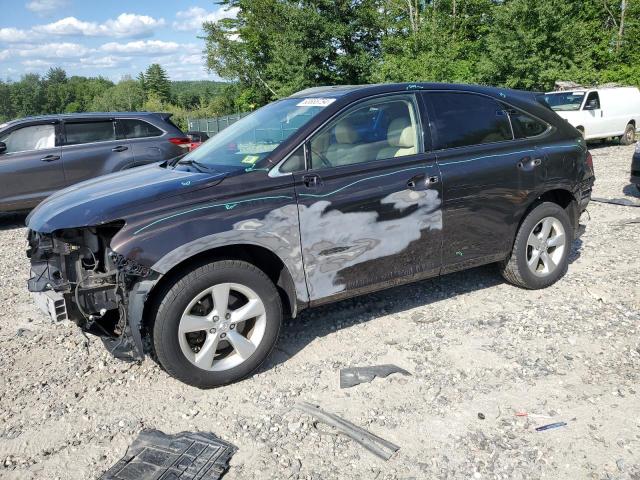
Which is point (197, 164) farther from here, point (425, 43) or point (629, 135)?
point (425, 43)

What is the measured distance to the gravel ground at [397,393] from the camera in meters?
2.85

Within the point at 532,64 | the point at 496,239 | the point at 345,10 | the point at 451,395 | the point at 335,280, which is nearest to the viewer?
the point at 451,395

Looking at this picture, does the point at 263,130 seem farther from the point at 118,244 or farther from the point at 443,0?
the point at 443,0

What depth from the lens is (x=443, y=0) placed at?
34844mm

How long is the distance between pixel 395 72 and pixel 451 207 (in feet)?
77.4

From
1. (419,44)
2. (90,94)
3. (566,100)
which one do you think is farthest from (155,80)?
(566,100)

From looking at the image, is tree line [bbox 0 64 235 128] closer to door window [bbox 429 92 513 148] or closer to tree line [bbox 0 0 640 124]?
tree line [bbox 0 0 640 124]

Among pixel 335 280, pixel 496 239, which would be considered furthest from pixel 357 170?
pixel 496 239

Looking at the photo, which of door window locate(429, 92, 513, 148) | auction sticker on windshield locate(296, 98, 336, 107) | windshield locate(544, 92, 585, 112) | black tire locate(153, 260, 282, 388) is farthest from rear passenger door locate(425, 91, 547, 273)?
windshield locate(544, 92, 585, 112)

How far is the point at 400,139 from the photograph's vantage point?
13.5 feet

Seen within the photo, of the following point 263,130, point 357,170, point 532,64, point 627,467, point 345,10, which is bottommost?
point 627,467

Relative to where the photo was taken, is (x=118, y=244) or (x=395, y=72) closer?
(x=118, y=244)

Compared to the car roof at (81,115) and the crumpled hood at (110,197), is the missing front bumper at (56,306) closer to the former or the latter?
the crumpled hood at (110,197)

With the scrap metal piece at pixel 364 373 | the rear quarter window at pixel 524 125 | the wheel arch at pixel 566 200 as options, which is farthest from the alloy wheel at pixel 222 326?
the wheel arch at pixel 566 200
